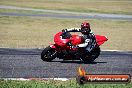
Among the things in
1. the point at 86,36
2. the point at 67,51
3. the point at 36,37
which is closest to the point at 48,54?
the point at 67,51

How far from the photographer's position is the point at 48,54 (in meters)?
15.8

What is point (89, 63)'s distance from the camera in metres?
16.1

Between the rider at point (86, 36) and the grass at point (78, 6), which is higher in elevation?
the rider at point (86, 36)


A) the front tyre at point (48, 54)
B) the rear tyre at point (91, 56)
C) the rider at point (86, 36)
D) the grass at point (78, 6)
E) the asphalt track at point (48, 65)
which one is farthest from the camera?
the grass at point (78, 6)

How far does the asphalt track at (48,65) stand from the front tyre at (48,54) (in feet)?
0.63

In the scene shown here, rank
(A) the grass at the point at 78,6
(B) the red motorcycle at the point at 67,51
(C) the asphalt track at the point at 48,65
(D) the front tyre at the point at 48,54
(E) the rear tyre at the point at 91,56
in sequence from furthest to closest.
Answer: (A) the grass at the point at 78,6
(E) the rear tyre at the point at 91,56
(B) the red motorcycle at the point at 67,51
(D) the front tyre at the point at 48,54
(C) the asphalt track at the point at 48,65

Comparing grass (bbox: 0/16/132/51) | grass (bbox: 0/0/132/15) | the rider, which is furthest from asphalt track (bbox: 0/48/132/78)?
grass (bbox: 0/0/132/15)

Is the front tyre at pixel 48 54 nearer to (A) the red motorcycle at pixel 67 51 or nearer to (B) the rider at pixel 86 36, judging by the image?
(A) the red motorcycle at pixel 67 51

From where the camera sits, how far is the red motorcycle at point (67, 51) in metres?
15.9

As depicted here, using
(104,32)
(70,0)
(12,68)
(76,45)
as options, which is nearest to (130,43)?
(104,32)

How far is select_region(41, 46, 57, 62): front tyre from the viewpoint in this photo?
51.6ft

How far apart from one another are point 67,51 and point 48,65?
1.58 meters

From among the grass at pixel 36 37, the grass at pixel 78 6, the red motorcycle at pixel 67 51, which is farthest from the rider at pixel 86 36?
the grass at pixel 78 6

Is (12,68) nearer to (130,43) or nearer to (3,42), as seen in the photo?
(3,42)
